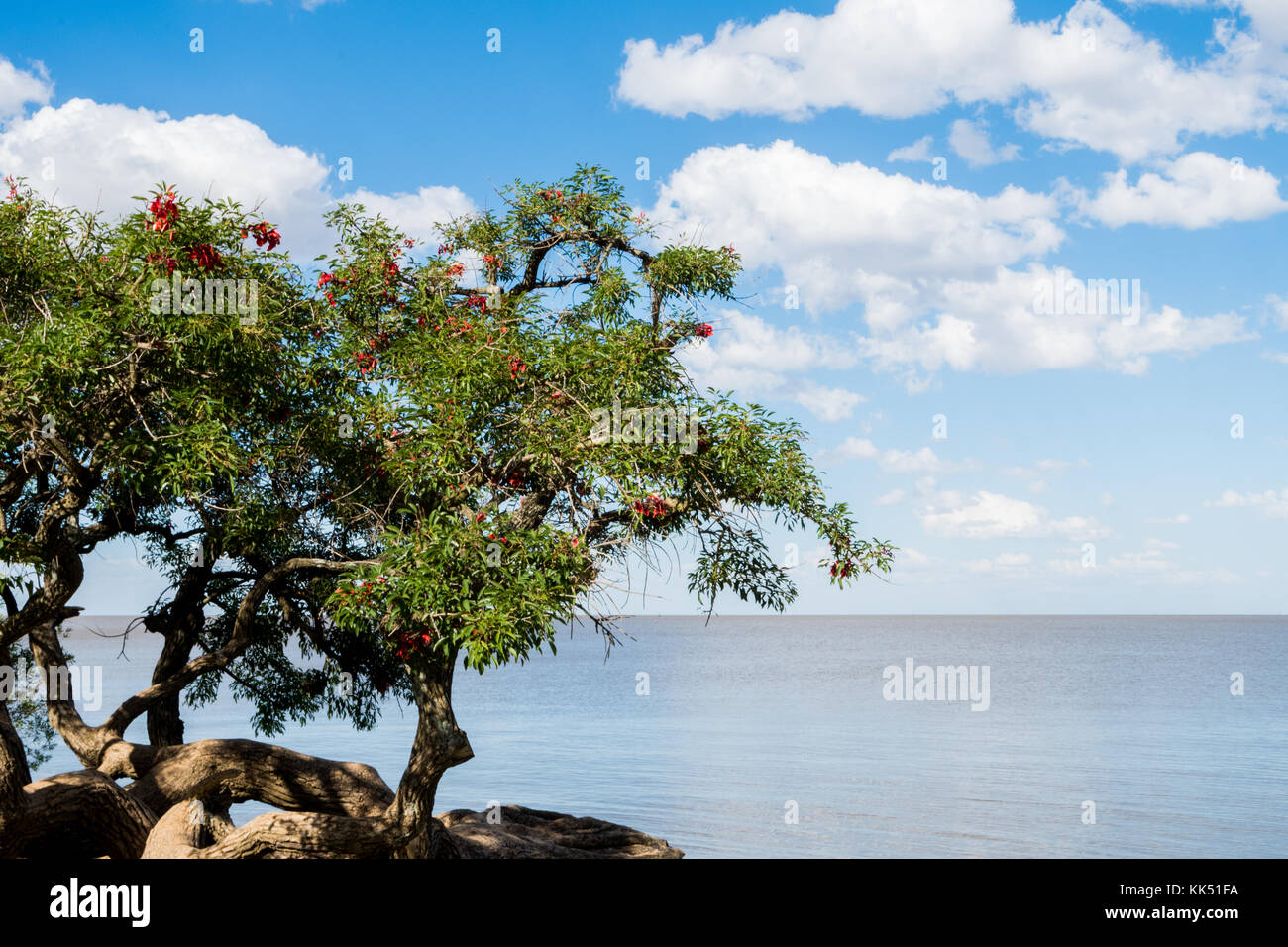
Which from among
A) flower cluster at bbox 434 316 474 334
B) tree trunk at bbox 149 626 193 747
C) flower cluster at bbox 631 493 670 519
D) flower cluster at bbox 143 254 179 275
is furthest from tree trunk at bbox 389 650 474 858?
flower cluster at bbox 143 254 179 275

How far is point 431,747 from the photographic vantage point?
12711 millimetres

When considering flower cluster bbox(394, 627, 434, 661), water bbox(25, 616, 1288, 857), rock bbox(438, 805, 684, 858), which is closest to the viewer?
flower cluster bbox(394, 627, 434, 661)

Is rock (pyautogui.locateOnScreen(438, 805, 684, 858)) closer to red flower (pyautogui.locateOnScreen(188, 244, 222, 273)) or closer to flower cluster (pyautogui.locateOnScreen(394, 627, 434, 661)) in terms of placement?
flower cluster (pyautogui.locateOnScreen(394, 627, 434, 661))

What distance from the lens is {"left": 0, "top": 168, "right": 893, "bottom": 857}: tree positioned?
32.6 ft

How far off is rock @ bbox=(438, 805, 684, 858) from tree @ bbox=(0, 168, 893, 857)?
2.22m

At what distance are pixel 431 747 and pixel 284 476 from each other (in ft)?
11.4

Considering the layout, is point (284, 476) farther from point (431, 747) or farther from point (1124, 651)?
point (1124, 651)

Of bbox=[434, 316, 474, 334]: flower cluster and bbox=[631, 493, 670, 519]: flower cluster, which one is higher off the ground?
bbox=[434, 316, 474, 334]: flower cluster

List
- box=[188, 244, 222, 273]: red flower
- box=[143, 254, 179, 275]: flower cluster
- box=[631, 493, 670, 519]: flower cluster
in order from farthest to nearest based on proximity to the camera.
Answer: box=[188, 244, 222, 273]: red flower, box=[143, 254, 179, 275]: flower cluster, box=[631, 493, 670, 519]: flower cluster

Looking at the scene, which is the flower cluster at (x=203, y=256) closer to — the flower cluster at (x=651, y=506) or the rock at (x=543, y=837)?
the flower cluster at (x=651, y=506)

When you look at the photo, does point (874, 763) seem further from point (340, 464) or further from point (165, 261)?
point (165, 261)

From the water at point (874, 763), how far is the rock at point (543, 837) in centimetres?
511

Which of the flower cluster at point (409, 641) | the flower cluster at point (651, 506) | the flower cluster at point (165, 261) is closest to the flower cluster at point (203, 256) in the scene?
the flower cluster at point (165, 261)
